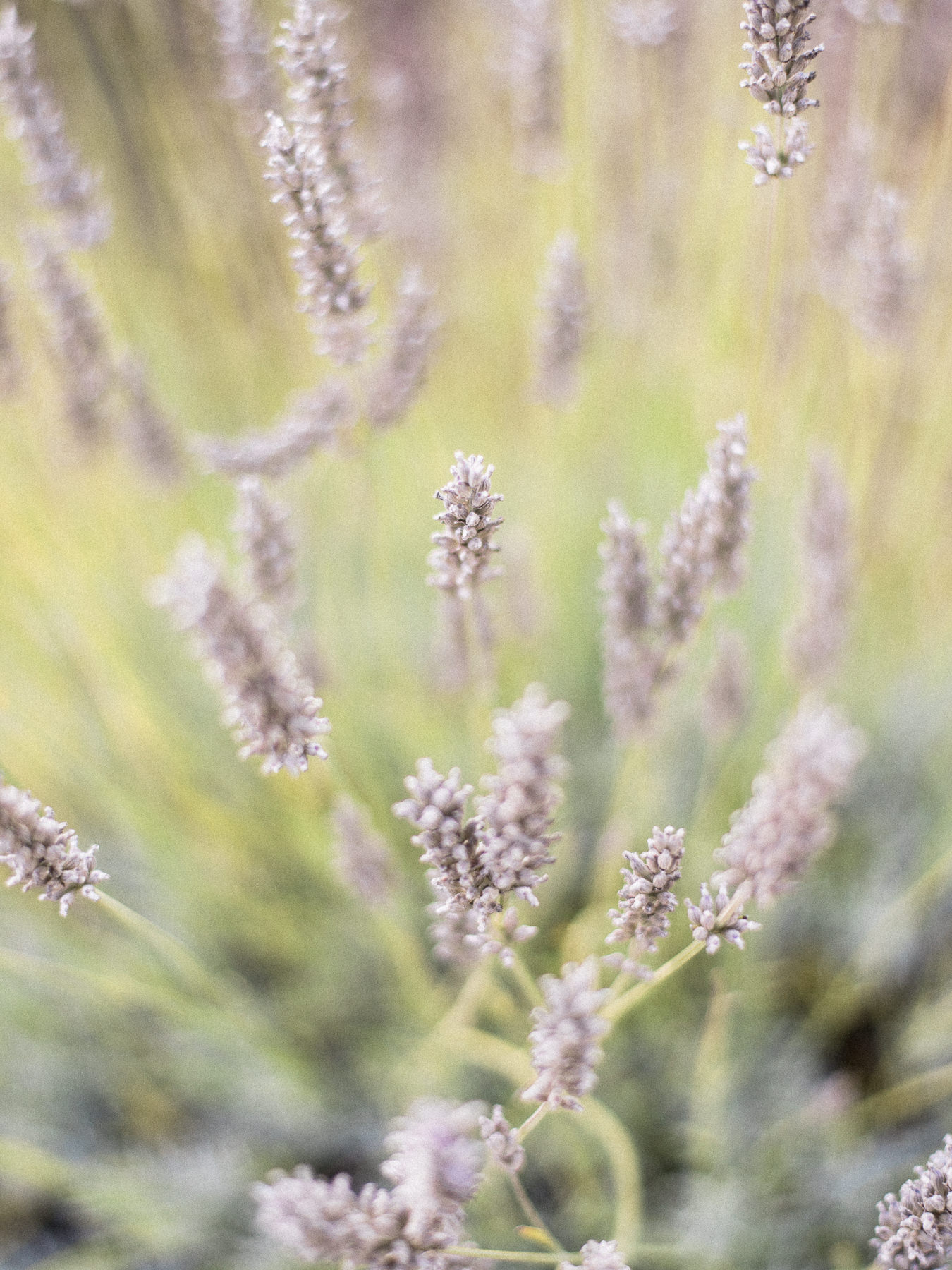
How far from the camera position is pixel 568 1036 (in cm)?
44

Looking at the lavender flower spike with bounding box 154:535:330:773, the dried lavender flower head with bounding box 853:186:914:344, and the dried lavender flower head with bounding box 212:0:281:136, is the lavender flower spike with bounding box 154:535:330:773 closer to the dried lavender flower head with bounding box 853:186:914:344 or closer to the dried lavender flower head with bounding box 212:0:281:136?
the dried lavender flower head with bounding box 212:0:281:136

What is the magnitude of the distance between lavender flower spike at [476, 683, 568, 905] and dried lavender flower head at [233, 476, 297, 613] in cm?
30

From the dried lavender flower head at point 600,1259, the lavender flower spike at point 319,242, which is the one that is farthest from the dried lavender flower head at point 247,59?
the dried lavender flower head at point 600,1259

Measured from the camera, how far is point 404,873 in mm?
1130

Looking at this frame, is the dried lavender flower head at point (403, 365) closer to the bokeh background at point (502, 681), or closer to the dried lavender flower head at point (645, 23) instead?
the bokeh background at point (502, 681)

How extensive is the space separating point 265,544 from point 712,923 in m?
0.43

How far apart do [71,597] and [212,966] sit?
0.52 metres

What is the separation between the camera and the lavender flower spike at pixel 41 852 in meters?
0.47

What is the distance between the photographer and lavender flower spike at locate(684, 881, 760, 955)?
→ 0.49m

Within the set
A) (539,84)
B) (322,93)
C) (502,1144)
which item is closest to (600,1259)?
(502,1144)

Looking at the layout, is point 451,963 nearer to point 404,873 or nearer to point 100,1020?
point 404,873

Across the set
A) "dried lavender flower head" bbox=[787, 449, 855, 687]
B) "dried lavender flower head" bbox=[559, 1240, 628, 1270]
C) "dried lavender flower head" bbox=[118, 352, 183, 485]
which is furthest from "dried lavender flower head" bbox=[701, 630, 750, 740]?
"dried lavender flower head" bbox=[118, 352, 183, 485]

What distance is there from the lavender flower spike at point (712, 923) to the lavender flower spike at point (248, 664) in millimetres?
226

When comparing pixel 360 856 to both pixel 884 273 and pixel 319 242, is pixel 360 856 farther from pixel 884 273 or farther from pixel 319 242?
pixel 884 273
